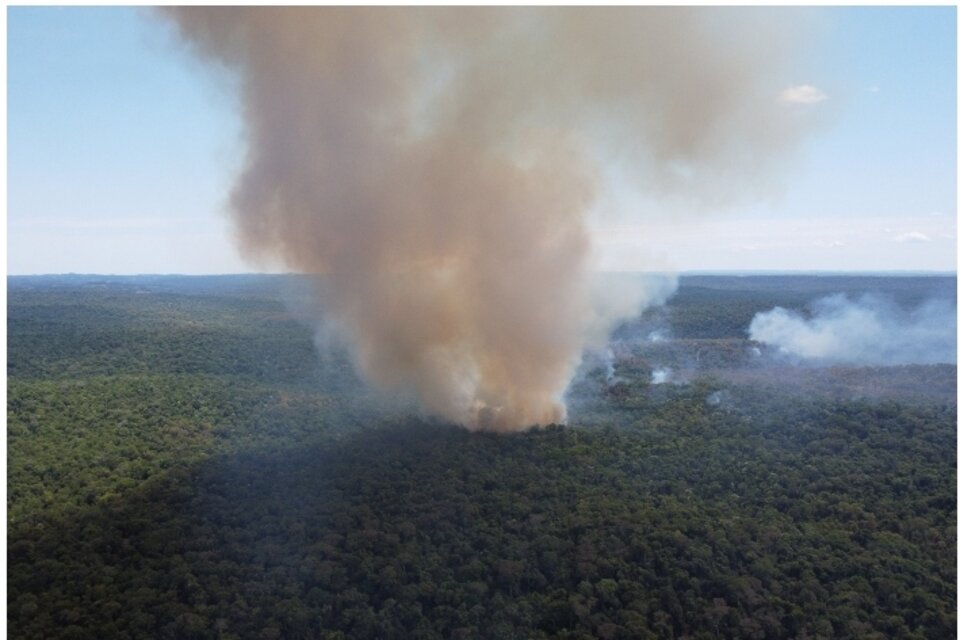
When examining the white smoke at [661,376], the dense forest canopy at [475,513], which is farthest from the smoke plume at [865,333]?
the dense forest canopy at [475,513]

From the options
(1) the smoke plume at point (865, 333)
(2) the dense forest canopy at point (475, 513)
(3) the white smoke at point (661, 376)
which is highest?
(1) the smoke plume at point (865, 333)

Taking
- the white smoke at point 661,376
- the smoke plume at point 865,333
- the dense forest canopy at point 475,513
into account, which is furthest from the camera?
the smoke plume at point 865,333

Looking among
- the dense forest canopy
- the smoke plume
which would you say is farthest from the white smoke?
the smoke plume

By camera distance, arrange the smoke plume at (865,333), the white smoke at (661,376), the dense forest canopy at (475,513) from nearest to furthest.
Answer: the dense forest canopy at (475,513)
the white smoke at (661,376)
the smoke plume at (865,333)

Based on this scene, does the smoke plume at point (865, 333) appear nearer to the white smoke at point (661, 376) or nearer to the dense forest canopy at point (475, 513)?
the white smoke at point (661, 376)

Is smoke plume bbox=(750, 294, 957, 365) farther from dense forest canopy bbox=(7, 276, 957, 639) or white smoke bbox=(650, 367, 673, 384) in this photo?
dense forest canopy bbox=(7, 276, 957, 639)

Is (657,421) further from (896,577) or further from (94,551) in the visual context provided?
(94,551)

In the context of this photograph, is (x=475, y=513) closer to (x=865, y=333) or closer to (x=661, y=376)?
(x=661, y=376)
